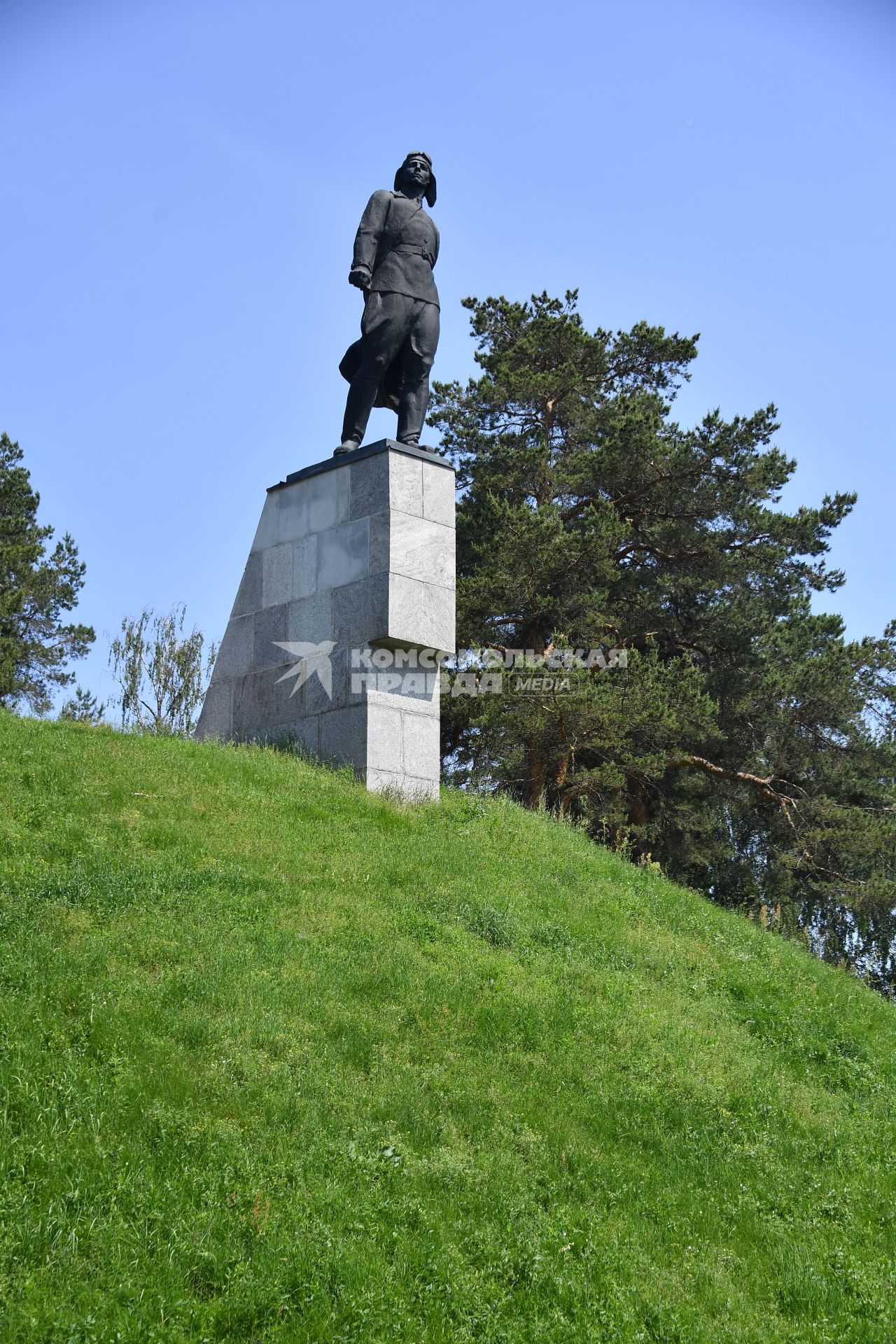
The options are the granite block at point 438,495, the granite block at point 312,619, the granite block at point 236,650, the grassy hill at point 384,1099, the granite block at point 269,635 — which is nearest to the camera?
the grassy hill at point 384,1099

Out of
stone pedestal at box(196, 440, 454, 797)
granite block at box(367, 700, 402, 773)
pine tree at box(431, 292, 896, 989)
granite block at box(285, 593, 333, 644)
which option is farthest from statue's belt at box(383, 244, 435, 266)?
pine tree at box(431, 292, 896, 989)

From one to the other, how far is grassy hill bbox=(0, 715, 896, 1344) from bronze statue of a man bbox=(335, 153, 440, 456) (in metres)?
4.31

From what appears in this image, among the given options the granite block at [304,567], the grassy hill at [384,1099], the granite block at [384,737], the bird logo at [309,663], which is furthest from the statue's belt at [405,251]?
the grassy hill at [384,1099]

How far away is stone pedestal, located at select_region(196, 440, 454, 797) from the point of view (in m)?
10.8

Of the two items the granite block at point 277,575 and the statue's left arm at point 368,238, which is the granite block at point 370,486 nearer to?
the granite block at point 277,575

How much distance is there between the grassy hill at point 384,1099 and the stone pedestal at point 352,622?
159 centimetres

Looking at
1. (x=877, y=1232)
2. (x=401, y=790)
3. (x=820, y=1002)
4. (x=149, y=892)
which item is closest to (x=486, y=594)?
→ (x=401, y=790)

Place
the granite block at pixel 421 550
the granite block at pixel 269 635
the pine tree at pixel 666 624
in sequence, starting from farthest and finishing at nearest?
1. the pine tree at pixel 666 624
2. the granite block at pixel 269 635
3. the granite block at pixel 421 550

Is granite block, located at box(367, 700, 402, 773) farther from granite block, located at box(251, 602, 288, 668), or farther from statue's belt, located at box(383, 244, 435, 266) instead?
statue's belt, located at box(383, 244, 435, 266)

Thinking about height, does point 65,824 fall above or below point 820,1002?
above

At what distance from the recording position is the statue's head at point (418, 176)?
1216cm

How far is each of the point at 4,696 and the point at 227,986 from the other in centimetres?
1794

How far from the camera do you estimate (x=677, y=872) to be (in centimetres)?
2297

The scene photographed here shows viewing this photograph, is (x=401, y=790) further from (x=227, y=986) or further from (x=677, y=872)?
(x=677, y=872)
